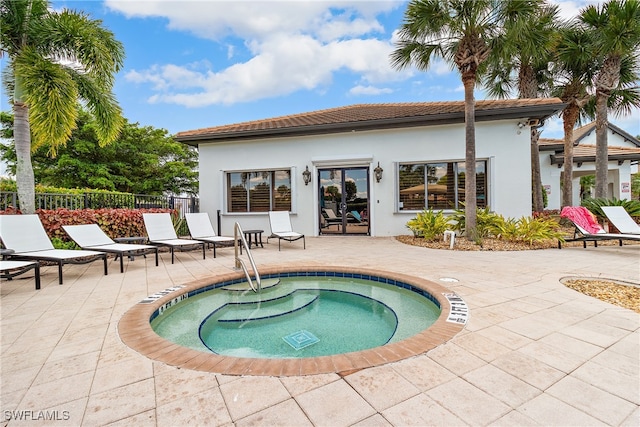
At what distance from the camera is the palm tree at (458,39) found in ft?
23.3

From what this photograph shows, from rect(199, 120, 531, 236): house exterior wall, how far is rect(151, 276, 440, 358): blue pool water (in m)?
5.95

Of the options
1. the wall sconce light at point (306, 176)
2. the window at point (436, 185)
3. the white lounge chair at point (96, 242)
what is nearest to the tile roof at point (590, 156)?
the window at point (436, 185)

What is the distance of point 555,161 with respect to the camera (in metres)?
15.3

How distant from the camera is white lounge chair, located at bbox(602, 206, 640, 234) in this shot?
24.2ft

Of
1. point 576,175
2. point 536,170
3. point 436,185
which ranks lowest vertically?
point 436,185

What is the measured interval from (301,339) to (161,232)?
17.3 ft

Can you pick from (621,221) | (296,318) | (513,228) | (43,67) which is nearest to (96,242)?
(43,67)

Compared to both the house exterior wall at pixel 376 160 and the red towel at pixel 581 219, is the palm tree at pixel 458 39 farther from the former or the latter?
the red towel at pixel 581 219

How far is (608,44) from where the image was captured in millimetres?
9750

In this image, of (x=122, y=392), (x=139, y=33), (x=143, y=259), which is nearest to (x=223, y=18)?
(x=139, y=33)

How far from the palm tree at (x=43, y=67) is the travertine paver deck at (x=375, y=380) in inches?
166

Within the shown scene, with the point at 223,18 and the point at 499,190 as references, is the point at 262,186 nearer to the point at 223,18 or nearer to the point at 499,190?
the point at 223,18

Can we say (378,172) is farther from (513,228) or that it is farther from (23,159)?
(23,159)

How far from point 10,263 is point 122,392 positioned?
3.95m
